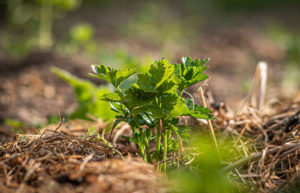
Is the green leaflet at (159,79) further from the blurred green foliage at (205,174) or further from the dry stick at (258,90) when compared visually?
the dry stick at (258,90)

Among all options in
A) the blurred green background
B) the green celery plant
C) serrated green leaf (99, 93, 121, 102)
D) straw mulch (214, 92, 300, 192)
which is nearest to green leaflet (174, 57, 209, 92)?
the green celery plant

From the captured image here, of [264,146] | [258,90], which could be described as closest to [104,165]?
[264,146]

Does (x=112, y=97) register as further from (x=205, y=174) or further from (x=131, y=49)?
(x=131, y=49)

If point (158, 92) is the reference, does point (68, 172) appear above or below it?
below

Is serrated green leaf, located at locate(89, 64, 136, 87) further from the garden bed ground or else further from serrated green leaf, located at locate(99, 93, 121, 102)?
the garden bed ground

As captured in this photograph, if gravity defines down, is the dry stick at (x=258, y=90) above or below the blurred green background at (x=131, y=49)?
below

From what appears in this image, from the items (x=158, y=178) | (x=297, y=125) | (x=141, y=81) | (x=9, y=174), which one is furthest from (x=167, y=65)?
(x=297, y=125)

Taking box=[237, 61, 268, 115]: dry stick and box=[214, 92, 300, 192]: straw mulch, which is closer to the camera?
box=[214, 92, 300, 192]: straw mulch

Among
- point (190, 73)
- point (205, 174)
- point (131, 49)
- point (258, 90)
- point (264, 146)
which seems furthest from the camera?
point (131, 49)

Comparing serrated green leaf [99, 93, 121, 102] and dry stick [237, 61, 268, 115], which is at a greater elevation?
dry stick [237, 61, 268, 115]

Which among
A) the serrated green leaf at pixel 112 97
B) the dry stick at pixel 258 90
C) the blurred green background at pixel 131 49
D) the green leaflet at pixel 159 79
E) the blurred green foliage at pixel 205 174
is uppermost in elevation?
the blurred green background at pixel 131 49

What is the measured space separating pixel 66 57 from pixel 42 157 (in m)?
3.11

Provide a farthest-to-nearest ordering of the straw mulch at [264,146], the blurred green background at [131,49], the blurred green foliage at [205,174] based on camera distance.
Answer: the blurred green background at [131,49], the straw mulch at [264,146], the blurred green foliage at [205,174]

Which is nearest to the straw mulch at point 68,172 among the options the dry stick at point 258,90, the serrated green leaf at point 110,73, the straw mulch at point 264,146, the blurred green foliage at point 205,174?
the blurred green foliage at point 205,174
